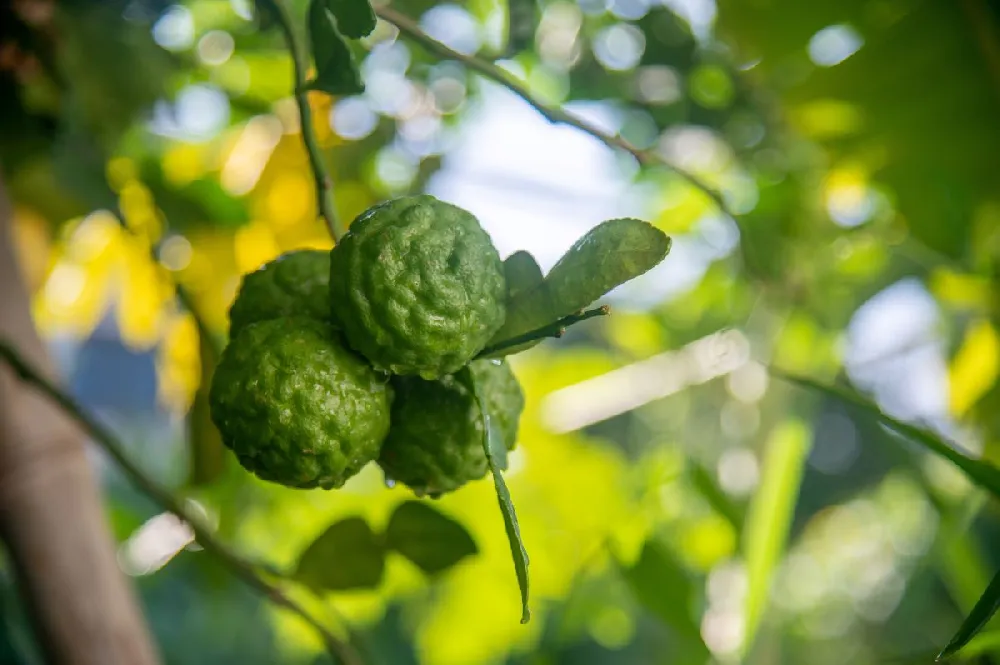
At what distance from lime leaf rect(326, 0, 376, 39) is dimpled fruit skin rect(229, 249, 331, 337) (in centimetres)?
9

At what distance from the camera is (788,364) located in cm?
86

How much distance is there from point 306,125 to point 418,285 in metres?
0.07

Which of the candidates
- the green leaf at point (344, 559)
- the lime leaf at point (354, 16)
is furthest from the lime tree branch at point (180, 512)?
the lime leaf at point (354, 16)

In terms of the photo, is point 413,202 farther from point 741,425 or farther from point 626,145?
point 741,425

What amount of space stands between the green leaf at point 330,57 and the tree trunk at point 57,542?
29 centimetres

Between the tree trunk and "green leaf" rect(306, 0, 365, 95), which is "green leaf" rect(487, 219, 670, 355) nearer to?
"green leaf" rect(306, 0, 365, 95)

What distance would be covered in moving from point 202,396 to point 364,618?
1.62 feet

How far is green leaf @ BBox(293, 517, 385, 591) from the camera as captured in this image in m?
0.40

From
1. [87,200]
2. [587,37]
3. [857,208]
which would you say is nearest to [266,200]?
[87,200]

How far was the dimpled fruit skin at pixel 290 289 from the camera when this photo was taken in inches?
12.6

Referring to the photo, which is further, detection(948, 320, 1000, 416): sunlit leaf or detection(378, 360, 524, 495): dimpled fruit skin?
detection(948, 320, 1000, 416): sunlit leaf

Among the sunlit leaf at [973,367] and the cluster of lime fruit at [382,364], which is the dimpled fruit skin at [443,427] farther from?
the sunlit leaf at [973,367]

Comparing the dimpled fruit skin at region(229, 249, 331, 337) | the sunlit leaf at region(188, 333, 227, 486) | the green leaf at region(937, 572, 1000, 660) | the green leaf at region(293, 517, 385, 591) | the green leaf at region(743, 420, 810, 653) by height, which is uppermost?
the dimpled fruit skin at region(229, 249, 331, 337)

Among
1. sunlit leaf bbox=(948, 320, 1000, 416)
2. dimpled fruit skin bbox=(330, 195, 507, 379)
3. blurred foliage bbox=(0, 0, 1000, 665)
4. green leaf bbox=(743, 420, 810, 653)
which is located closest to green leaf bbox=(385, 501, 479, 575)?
blurred foliage bbox=(0, 0, 1000, 665)
